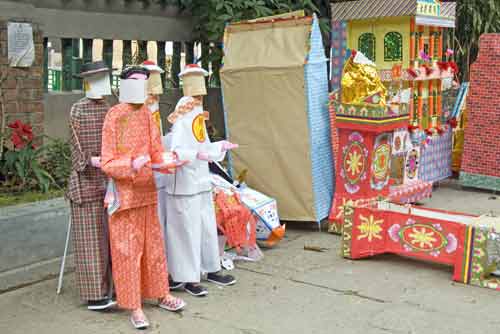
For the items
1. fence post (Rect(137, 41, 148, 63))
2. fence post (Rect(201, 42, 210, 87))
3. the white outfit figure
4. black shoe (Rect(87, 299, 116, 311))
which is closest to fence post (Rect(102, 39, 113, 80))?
fence post (Rect(137, 41, 148, 63))

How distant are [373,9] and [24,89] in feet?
12.0

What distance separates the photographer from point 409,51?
294 inches

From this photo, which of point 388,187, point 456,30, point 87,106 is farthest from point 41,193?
point 456,30

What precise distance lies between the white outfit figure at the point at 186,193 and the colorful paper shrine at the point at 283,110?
1.70m

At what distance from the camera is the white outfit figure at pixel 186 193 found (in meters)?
4.87

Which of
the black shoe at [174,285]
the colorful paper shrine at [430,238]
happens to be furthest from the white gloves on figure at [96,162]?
the colorful paper shrine at [430,238]

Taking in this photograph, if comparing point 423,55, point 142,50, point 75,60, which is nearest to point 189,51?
point 142,50

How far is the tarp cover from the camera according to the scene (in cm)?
653

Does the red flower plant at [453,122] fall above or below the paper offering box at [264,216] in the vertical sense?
above

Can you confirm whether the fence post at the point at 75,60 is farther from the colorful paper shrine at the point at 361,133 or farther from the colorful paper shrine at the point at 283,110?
the colorful paper shrine at the point at 361,133

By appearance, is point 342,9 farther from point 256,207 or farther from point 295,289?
point 295,289

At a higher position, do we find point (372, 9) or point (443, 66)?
point (372, 9)

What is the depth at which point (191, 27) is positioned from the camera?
8.70 metres

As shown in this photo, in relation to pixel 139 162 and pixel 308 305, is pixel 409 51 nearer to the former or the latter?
pixel 308 305
